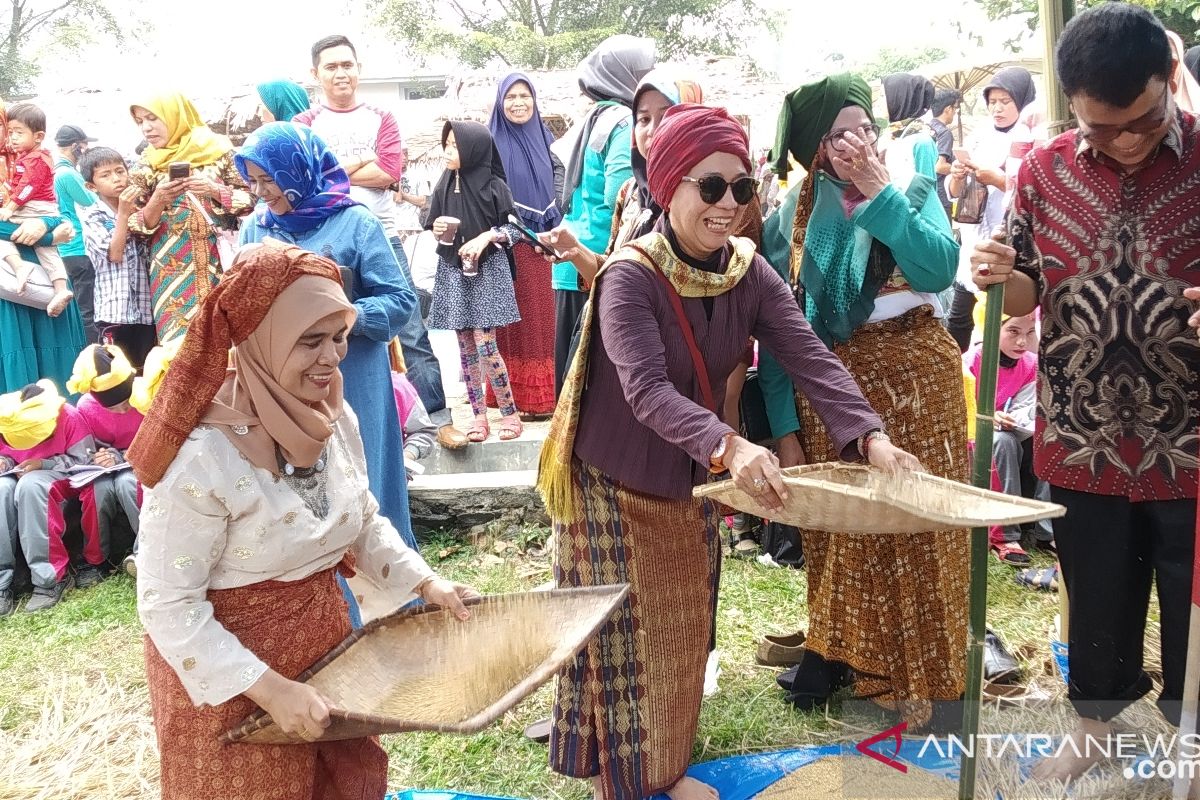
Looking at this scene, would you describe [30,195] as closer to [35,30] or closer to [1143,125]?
[1143,125]

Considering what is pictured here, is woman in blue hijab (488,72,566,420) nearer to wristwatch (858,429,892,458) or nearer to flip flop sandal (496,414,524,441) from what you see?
flip flop sandal (496,414,524,441)

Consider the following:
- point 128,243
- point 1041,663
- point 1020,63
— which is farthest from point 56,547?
point 1020,63

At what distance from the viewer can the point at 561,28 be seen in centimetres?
2583

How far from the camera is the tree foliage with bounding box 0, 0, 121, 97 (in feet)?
89.6

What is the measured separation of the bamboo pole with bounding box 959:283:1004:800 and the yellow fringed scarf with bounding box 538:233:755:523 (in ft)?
2.13

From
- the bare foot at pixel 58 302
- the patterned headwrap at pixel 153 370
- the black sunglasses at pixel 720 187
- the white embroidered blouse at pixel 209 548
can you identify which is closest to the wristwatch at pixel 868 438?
the black sunglasses at pixel 720 187

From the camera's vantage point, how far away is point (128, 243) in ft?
17.4

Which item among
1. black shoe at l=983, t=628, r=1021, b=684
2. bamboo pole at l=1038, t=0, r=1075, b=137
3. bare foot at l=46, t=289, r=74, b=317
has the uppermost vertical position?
bamboo pole at l=1038, t=0, r=1075, b=137

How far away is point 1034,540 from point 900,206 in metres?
2.76

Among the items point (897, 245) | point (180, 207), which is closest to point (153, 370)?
point (180, 207)

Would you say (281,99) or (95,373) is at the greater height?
(281,99)

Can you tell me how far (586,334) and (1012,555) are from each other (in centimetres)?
298

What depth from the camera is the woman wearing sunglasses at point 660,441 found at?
2.49 metres

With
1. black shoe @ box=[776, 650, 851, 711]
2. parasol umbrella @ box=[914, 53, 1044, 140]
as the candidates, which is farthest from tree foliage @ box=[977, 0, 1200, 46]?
black shoe @ box=[776, 650, 851, 711]
